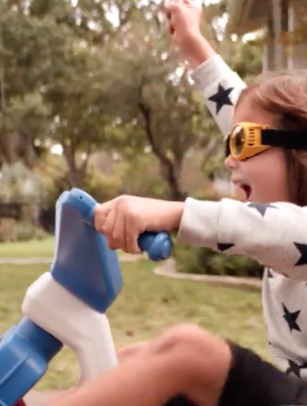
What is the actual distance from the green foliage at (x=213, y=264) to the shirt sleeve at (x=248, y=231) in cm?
185

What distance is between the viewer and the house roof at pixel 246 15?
7.09 feet

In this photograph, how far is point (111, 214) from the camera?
0.46 meters

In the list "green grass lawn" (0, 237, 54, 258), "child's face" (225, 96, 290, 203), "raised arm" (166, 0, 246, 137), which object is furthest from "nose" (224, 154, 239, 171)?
"green grass lawn" (0, 237, 54, 258)

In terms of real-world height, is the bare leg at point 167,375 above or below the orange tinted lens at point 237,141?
below

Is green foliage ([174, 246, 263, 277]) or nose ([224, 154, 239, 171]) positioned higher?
nose ([224, 154, 239, 171])

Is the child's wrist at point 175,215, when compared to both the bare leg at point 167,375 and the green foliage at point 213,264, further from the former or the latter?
the green foliage at point 213,264

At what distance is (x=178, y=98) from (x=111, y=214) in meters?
1.94

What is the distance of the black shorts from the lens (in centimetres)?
54

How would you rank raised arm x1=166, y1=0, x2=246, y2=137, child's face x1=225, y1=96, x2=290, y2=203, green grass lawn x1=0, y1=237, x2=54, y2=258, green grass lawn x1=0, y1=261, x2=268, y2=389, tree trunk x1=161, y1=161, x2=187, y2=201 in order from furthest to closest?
1. tree trunk x1=161, y1=161, x2=187, y2=201
2. green grass lawn x1=0, y1=237, x2=54, y2=258
3. green grass lawn x1=0, y1=261, x2=268, y2=389
4. raised arm x1=166, y1=0, x2=246, y2=137
5. child's face x1=225, y1=96, x2=290, y2=203

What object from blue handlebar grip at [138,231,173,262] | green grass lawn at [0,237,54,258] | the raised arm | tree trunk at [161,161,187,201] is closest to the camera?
blue handlebar grip at [138,231,173,262]

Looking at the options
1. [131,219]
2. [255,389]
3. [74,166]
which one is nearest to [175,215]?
[131,219]

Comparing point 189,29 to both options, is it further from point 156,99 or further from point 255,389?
point 156,99

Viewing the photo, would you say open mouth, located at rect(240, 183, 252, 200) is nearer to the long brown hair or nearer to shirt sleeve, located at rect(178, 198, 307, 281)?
the long brown hair

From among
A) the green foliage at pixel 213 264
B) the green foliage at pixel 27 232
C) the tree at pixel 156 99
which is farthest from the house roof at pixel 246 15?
the green foliage at pixel 27 232
